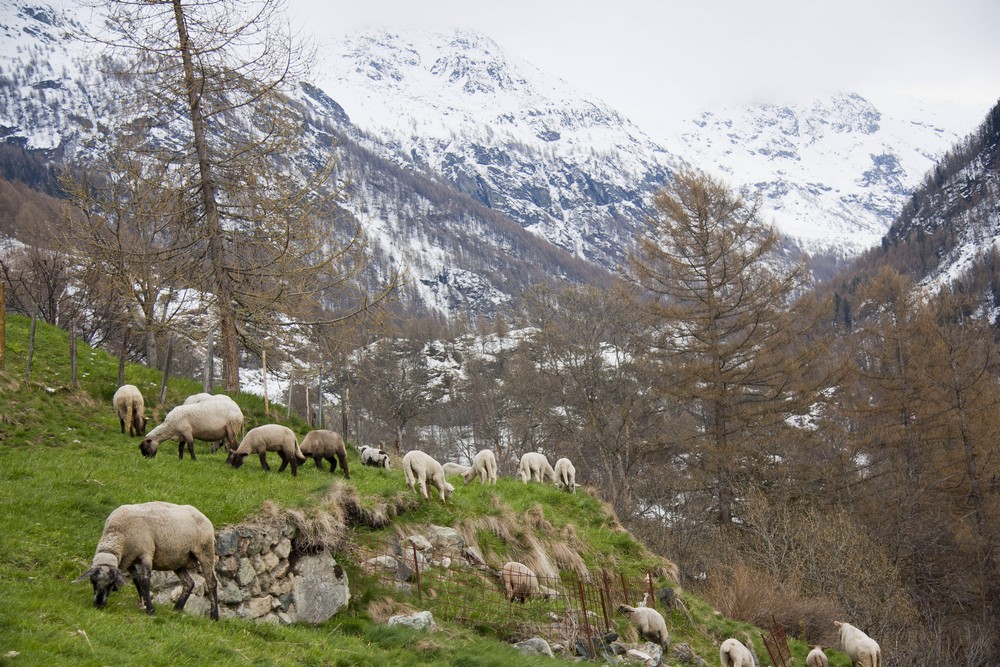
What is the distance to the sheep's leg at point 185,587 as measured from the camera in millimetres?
7341

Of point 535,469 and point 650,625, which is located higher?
point 535,469

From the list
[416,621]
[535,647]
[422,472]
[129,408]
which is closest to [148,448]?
[129,408]

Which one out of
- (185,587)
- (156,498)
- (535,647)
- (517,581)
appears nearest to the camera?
(185,587)

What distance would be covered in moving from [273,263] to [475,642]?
12.4 metres

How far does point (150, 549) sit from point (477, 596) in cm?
604

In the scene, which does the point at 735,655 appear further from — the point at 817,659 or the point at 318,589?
the point at 318,589

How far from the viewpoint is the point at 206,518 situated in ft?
25.6

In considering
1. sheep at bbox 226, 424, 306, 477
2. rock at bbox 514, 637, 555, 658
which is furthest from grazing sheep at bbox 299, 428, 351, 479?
rock at bbox 514, 637, 555, 658

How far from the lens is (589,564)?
15242 mm

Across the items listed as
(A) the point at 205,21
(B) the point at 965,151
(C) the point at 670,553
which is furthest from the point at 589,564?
(B) the point at 965,151

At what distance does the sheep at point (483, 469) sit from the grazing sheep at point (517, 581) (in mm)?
4290

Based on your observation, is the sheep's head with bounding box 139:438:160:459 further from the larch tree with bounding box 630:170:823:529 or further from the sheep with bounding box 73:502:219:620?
the larch tree with bounding box 630:170:823:529

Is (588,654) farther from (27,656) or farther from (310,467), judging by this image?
(27,656)

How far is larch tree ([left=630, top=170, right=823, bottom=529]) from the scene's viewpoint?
26.4 m
